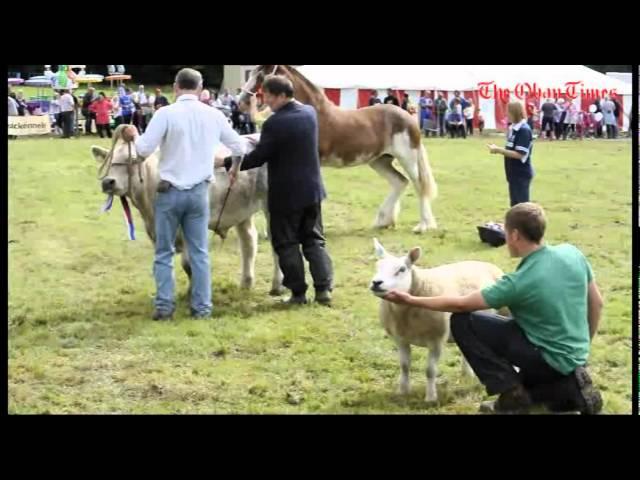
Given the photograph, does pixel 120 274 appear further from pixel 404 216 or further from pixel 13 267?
pixel 404 216

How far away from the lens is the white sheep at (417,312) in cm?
561

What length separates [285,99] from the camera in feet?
26.2

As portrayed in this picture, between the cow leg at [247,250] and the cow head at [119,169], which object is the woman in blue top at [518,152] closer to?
the cow leg at [247,250]

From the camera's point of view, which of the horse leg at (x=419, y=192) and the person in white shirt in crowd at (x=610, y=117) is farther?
the person in white shirt in crowd at (x=610, y=117)

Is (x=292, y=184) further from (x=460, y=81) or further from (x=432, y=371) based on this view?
(x=460, y=81)

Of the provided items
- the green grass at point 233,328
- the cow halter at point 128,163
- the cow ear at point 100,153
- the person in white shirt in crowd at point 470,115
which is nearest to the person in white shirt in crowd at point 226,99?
the person in white shirt in crowd at point 470,115

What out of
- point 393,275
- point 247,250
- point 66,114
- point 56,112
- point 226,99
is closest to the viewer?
point 393,275

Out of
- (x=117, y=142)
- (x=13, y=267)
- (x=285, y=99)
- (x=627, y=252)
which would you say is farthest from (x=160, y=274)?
(x=627, y=252)

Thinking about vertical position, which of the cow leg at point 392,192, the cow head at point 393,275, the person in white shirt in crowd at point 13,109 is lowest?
the cow head at point 393,275

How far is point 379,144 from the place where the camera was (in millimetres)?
12406

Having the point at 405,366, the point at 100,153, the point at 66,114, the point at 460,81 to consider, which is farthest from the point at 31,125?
the point at 405,366

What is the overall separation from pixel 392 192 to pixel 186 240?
520 cm

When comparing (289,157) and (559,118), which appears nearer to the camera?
(289,157)

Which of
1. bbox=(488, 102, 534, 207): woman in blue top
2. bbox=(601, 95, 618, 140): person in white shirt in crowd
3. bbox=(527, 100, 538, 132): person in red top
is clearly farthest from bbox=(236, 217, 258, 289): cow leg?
bbox=(601, 95, 618, 140): person in white shirt in crowd
